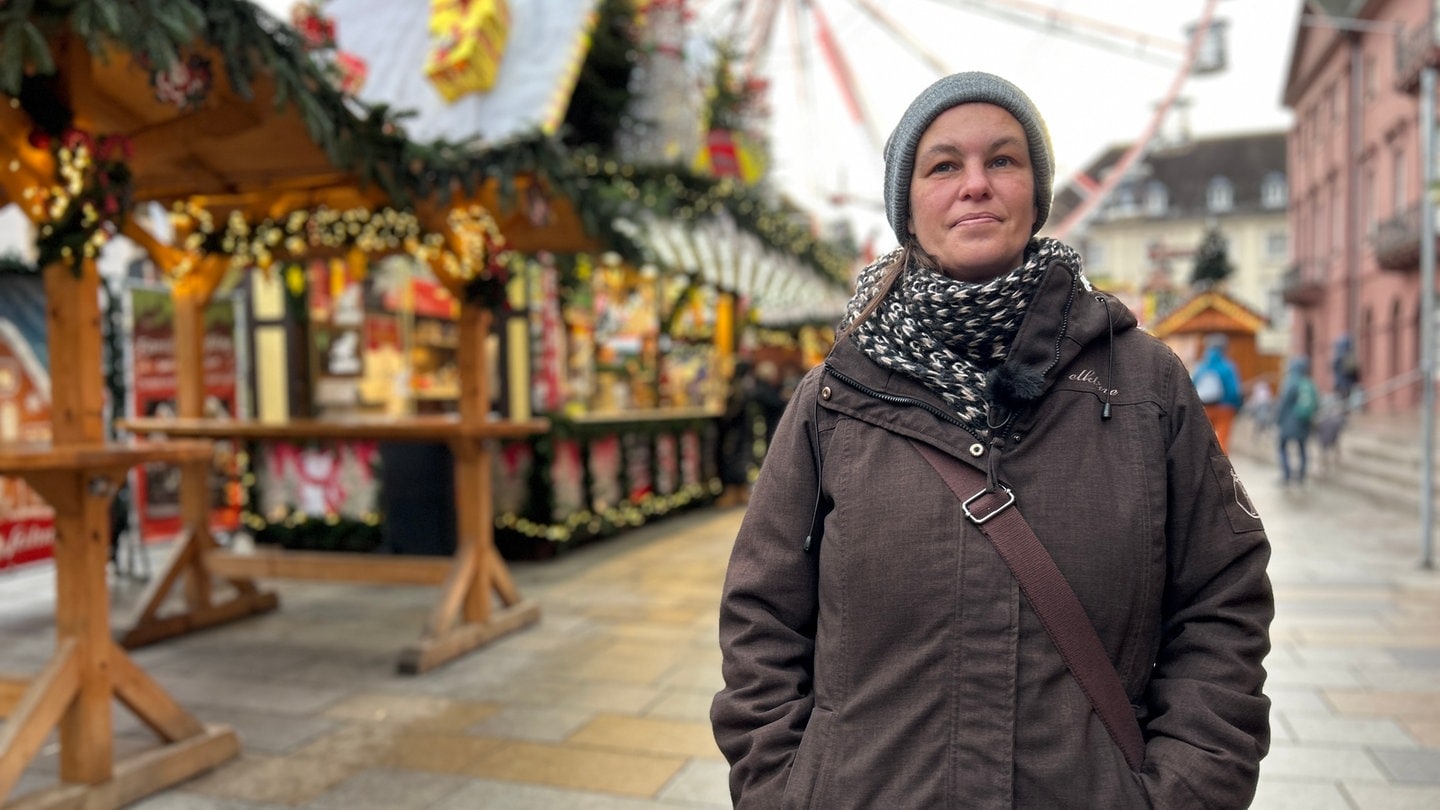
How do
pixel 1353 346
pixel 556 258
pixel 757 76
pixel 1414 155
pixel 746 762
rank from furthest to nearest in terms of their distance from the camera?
pixel 1353 346, pixel 1414 155, pixel 757 76, pixel 556 258, pixel 746 762

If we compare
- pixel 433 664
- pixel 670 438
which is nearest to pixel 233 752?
pixel 433 664

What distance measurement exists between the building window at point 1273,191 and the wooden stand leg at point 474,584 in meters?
67.1

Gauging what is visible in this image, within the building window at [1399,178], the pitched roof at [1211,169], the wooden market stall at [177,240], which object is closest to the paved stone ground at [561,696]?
the wooden market stall at [177,240]

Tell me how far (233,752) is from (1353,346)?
3422cm

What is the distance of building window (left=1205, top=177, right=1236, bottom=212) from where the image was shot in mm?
64688

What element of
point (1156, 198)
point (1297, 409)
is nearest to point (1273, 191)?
point (1156, 198)

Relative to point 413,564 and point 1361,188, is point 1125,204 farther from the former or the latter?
point 413,564

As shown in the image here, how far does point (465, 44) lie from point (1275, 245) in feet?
210

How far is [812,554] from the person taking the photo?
1.59m

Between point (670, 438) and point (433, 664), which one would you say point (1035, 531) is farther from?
point (670, 438)

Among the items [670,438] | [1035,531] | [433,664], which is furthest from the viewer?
[670,438]

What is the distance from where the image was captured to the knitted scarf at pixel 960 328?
1463 millimetres

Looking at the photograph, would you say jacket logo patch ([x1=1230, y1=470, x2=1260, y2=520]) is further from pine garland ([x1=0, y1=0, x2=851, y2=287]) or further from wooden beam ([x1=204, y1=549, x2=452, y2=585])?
wooden beam ([x1=204, y1=549, x2=452, y2=585])

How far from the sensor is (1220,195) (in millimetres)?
64812
